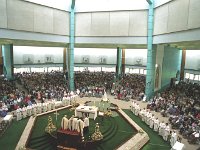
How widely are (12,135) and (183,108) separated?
11888 mm

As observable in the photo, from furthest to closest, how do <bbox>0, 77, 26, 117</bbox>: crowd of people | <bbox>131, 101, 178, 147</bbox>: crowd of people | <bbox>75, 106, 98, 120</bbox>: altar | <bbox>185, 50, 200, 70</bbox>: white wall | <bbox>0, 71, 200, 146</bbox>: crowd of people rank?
1. <bbox>185, 50, 200, 70</bbox>: white wall
2. <bbox>0, 77, 26, 117</bbox>: crowd of people
3. <bbox>75, 106, 98, 120</bbox>: altar
4. <bbox>0, 71, 200, 146</bbox>: crowd of people
5. <bbox>131, 101, 178, 147</bbox>: crowd of people

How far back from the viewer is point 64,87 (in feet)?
73.6

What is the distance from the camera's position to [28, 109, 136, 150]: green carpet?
10.8m

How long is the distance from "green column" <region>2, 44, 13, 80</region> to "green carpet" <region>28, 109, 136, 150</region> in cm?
1213

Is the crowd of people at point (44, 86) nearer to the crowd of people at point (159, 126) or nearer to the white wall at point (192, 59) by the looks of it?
the crowd of people at point (159, 126)

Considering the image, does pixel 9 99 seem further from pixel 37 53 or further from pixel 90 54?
pixel 90 54

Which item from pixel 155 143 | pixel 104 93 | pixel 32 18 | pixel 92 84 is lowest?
pixel 155 143

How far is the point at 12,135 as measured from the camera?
11875 millimetres

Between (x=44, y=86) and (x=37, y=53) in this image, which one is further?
(x=37, y=53)

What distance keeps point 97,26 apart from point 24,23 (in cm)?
729

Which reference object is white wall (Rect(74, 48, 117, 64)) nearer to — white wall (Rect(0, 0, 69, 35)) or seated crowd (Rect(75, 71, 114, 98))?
seated crowd (Rect(75, 71, 114, 98))

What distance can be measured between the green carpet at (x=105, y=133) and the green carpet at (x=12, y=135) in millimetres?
799

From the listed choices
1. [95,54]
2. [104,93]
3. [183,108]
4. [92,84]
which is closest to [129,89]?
[104,93]

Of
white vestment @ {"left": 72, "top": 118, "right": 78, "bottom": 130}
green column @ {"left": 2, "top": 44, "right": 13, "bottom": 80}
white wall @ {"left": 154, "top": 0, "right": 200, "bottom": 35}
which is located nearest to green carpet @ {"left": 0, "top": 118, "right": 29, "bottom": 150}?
white vestment @ {"left": 72, "top": 118, "right": 78, "bottom": 130}
